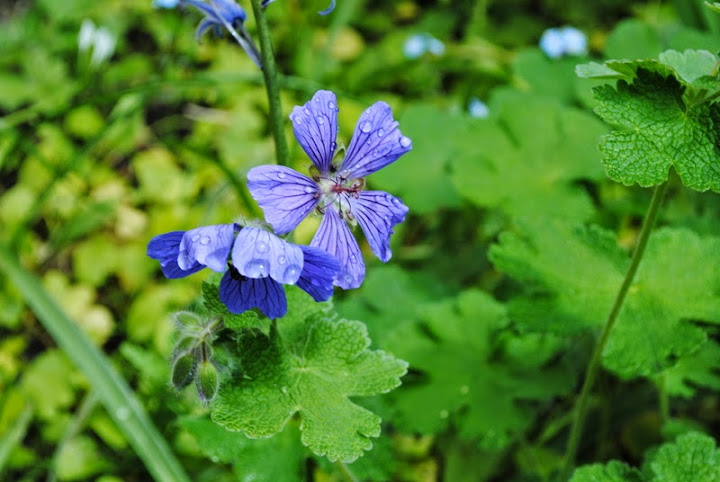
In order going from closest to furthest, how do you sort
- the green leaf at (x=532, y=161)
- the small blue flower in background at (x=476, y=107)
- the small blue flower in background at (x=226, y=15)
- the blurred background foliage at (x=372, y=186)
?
the small blue flower in background at (x=226, y=15) < the blurred background foliage at (x=372, y=186) < the green leaf at (x=532, y=161) < the small blue flower in background at (x=476, y=107)

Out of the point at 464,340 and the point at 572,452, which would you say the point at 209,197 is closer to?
the point at 464,340

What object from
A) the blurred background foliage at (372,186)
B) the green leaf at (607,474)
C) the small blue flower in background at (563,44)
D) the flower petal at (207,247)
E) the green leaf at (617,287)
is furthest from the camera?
the small blue flower in background at (563,44)

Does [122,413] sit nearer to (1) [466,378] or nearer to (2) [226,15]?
(1) [466,378]

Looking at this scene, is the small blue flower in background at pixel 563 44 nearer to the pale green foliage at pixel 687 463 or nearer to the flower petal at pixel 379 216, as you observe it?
the pale green foliage at pixel 687 463

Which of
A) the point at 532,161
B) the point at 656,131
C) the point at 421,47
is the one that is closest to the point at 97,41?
the point at 421,47

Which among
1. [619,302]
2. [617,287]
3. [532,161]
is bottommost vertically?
[532,161]

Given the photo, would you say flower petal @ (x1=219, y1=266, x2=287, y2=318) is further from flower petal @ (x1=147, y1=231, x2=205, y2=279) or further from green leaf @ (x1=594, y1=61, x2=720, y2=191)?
green leaf @ (x1=594, y1=61, x2=720, y2=191)

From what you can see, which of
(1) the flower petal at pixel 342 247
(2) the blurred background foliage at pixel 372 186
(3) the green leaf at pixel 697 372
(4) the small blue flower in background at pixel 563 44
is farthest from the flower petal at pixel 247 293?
(4) the small blue flower in background at pixel 563 44

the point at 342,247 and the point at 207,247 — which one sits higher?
the point at 207,247
